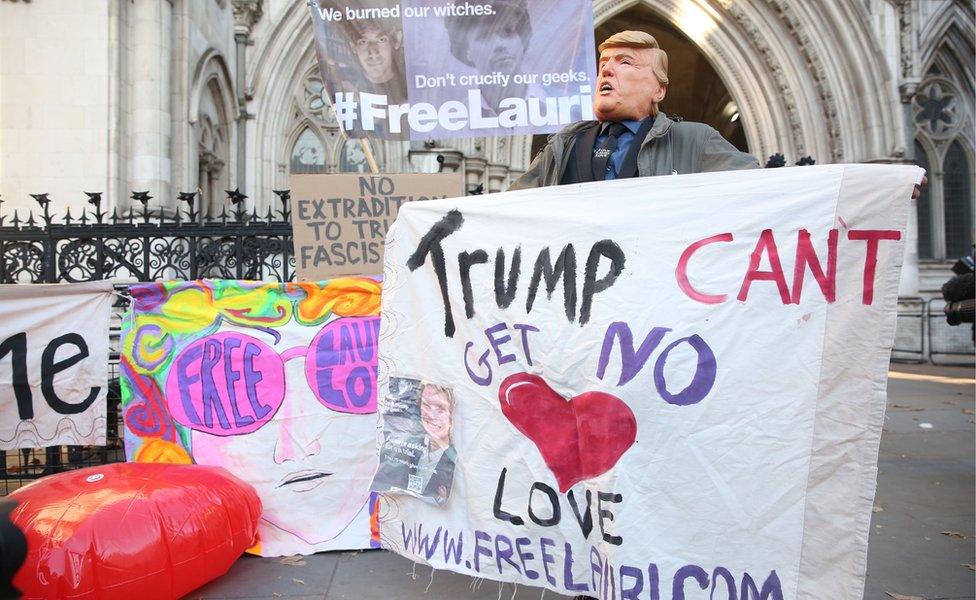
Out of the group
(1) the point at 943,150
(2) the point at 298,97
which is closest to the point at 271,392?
(2) the point at 298,97

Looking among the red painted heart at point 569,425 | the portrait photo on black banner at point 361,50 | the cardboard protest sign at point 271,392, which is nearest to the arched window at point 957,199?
the portrait photo on black banner at point 361,50

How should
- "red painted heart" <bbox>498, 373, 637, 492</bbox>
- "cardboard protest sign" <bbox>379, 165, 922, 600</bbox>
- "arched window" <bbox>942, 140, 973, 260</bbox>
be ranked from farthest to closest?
"arched window" <bbox>942, 140, 973, 260</bbox>
"red painted heart" <bbox>498, 373, 637, 492</bbox>
"cardboard protest sign" <bbox>379, 165, 922, 600</bbox>

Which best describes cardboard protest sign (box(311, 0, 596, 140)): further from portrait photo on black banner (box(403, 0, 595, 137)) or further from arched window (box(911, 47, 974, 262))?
arched window (box(911, 47, 974, 262))

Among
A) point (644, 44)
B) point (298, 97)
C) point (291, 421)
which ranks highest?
point (298, 97)

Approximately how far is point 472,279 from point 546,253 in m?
0.35

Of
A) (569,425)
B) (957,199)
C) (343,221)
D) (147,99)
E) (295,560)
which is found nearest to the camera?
(569,425)

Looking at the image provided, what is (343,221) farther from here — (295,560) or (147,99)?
(147,99)

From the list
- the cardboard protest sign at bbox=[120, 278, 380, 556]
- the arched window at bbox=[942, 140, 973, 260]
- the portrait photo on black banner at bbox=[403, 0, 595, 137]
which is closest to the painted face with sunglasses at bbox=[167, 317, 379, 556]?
the cardboard protest sign at bbox=[120, 278, 380, 556]

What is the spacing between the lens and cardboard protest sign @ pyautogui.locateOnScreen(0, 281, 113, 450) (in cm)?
471

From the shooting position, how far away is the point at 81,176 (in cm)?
859

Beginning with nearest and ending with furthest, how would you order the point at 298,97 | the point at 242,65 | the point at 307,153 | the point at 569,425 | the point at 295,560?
the point at 569,425, the point at 295,560, the point at 242,65, the point at 298,97, the point at 307,153

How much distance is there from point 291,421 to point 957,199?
1802 cm

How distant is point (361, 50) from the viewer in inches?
193

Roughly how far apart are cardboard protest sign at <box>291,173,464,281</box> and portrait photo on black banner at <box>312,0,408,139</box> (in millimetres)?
434
